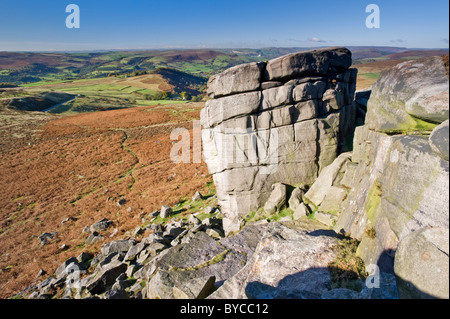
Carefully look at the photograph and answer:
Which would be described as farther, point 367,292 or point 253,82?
point 253,82

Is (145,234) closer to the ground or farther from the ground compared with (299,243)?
closer to the ground

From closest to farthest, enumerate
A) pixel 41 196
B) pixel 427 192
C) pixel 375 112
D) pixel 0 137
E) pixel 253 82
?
pixel 427 192 < pixel 375 112 < pixel 253 82 < pixel 41 196 < pixel 0 137

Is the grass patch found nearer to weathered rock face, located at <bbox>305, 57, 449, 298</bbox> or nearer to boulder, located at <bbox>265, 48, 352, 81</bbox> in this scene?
weathered rock face, located at <bbox>305, 57, 449, 298</bbox>

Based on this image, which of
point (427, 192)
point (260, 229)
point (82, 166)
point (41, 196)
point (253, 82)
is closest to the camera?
point (427, 192)

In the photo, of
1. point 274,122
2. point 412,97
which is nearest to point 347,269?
point 412,97

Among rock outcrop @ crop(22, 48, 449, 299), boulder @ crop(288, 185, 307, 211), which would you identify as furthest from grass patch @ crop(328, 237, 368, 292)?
boulder @ crop(288, 185, 307, 211)

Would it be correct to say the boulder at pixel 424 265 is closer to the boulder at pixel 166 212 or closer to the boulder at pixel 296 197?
the boulder at pixel 296 197

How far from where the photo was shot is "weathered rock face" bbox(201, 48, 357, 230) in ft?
54.8

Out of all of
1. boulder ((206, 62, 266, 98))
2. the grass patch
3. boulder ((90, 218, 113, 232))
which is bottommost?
boulder ((90, 218, 113, 232))

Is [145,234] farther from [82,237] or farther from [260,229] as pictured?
[260,229]
